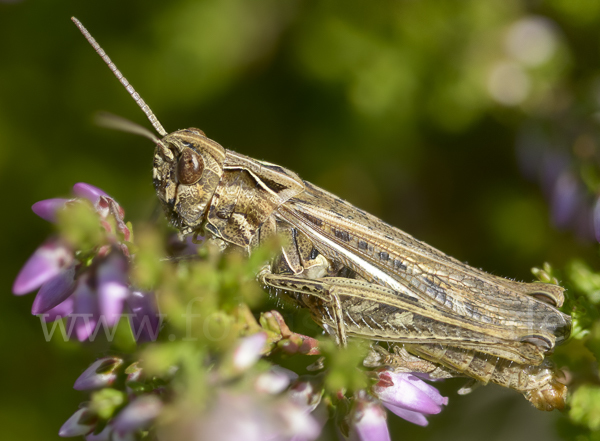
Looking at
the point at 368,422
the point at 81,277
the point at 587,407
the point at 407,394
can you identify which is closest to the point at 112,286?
the point at 81,277

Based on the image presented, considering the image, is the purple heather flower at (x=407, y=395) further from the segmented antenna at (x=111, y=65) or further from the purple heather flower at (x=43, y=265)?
the segmented antenna at (x=111, y=65)

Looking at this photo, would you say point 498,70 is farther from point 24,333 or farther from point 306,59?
point 24,333

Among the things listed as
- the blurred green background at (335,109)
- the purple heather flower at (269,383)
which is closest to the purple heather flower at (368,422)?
the purple heather flower at (269,383)

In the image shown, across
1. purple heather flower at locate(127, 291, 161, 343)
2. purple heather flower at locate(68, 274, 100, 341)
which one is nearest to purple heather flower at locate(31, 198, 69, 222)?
purple heather flower at locate(68, 274, 100, 341)

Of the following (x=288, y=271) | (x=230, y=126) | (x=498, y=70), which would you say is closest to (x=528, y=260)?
(x=498, y=70)

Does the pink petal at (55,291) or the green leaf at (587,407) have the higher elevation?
the pink petal at (55,291)

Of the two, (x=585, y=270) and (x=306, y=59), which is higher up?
(x=306, y=59)
